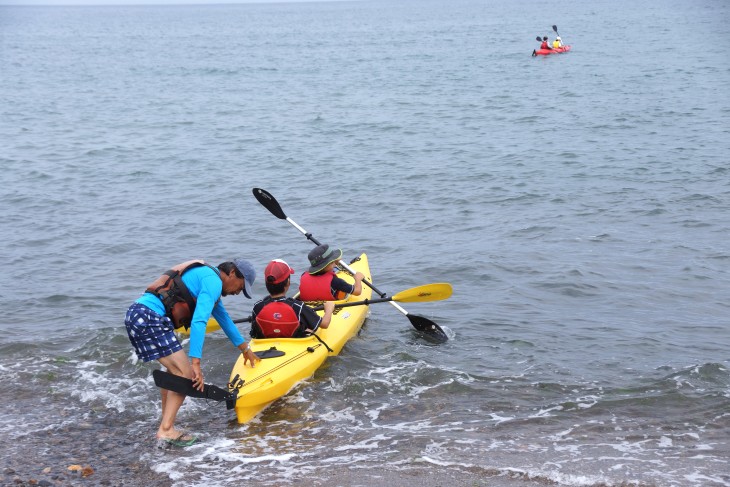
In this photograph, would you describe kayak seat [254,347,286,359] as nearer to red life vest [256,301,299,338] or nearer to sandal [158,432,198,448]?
red life vest [256,301,299,338]

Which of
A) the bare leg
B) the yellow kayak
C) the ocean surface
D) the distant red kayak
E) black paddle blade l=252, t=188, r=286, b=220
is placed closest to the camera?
the bare leg

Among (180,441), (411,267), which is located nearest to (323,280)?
(180,441)

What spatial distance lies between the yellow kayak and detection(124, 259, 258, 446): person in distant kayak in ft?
2.76

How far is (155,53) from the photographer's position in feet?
170

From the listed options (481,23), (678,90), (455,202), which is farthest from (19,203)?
(481,23)

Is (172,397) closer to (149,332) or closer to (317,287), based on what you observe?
(149,332)

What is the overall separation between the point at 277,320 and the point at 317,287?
1024mm

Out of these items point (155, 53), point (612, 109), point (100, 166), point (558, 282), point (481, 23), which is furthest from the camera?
point (481, 23)

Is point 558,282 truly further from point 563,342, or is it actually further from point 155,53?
point 155,53

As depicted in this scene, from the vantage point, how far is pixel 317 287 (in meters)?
9.02

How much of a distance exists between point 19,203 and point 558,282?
10193 millimetres

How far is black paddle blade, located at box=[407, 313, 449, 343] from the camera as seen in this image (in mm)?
9523

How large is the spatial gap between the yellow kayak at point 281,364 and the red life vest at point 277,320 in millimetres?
75

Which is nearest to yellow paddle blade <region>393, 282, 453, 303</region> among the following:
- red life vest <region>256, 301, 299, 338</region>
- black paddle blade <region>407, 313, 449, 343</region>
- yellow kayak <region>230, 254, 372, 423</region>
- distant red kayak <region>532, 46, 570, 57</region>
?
black paddle blade <region>407, 313, 449, 343</region>
